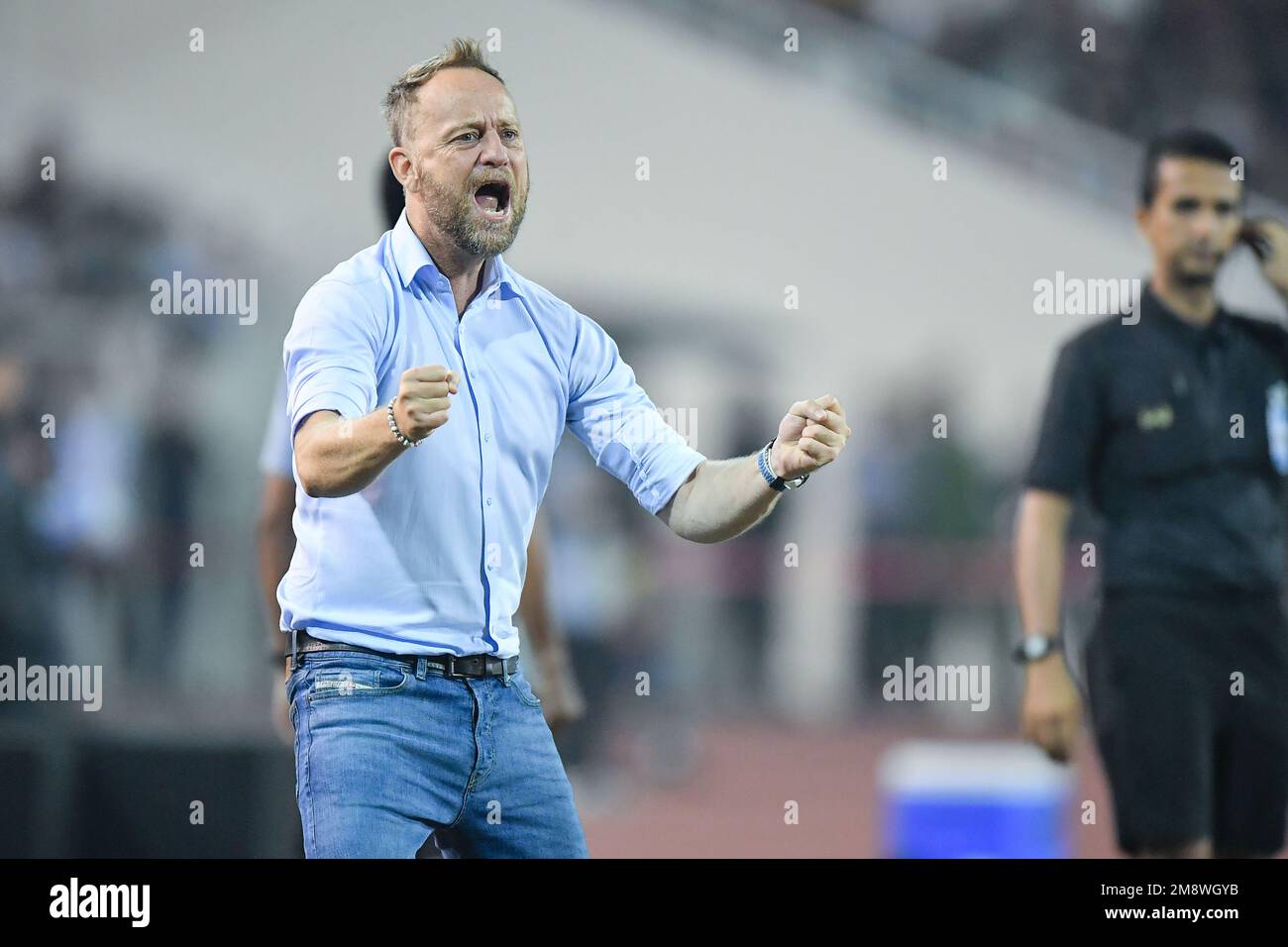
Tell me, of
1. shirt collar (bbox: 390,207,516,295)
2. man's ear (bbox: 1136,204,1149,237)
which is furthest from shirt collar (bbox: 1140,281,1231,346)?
shirt collar (bbox: 390,207,516,295)

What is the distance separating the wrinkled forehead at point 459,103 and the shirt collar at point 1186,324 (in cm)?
204

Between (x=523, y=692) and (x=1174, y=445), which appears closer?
(x=523, y=692)

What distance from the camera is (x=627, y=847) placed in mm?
9352

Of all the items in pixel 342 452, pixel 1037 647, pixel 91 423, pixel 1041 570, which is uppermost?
pixel 91 423

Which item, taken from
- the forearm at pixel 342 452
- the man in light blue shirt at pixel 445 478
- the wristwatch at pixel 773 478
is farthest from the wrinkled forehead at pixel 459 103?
the wristwatch at pixel 773 478

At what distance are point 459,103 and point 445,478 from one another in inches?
31.5

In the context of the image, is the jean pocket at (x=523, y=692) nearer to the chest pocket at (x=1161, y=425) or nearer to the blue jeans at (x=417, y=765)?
the blue jeans at (x=417, y=765)

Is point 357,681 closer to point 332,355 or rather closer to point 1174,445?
point 332,355

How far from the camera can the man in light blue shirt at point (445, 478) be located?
10.3ft

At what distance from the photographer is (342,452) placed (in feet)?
9.70

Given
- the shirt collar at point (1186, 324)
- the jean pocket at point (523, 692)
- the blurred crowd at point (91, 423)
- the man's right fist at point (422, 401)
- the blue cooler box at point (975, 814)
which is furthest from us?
the blurred crowd at point (91, 423)

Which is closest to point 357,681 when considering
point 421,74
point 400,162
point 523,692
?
point 523,692
